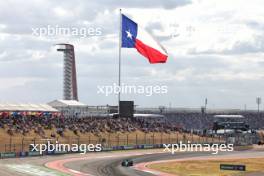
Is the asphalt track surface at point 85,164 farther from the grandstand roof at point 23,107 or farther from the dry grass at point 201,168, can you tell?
the grandstand roof at point 23,107

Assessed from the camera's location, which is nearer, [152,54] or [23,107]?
[152,54]

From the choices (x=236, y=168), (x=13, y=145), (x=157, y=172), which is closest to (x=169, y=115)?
(x=13, y=145)

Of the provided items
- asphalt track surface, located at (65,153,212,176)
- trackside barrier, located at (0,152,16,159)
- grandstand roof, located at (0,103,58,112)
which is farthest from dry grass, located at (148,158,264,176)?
grandstand roof, located at (0,103,58,112)

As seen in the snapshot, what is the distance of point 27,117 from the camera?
7525 centimetres

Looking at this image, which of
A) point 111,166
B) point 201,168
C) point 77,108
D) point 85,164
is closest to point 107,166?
point 111,166

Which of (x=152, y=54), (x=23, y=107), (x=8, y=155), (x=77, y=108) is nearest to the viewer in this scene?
(x=152, y=54)

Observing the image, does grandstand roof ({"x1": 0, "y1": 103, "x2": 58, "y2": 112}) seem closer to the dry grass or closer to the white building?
the white building

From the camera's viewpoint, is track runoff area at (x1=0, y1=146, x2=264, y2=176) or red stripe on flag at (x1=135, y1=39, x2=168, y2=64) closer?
red stripe on flag at (x1=135, y1=39, x2=168, y2=64)

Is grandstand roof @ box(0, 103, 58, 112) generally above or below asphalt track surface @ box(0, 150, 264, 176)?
above

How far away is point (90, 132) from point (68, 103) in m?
34.8

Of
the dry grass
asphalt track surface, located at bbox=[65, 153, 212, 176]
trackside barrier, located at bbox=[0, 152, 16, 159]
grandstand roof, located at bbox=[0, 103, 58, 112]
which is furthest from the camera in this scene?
grandstand roof, located at bbox=[0, 103, 58, 112]

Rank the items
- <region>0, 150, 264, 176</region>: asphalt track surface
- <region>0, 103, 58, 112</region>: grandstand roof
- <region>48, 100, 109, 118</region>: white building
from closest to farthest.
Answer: <region>0, 150, 264, 176</region>: asphalt track surface
<region>0, 103, 58, 112</region>: grandstand roof
<region>48, 100, 109, 118</region>: white building

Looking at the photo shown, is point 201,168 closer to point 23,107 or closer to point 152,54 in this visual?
point 152,54

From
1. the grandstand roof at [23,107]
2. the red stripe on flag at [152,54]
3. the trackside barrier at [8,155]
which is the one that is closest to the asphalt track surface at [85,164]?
the trackside barrier at [8,155]
